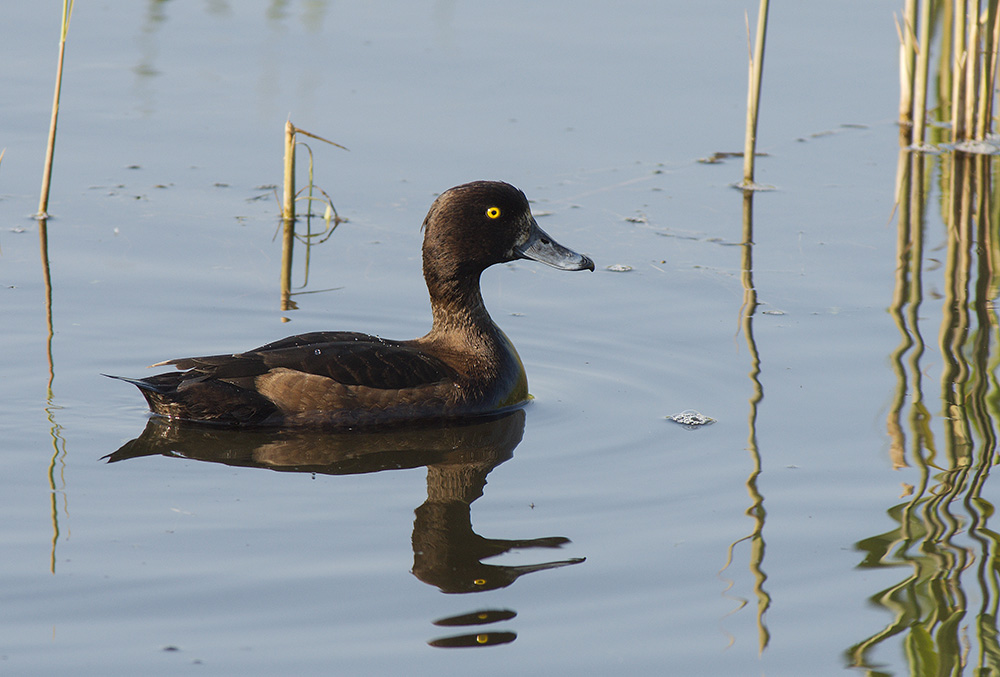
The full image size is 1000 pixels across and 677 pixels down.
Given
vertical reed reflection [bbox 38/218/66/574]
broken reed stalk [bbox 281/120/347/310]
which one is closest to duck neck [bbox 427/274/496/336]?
broken reed stalk [bbox 281/120/347/310]

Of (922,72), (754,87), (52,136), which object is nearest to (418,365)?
(52,136)

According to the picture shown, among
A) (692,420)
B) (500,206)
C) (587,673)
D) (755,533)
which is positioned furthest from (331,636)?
(500,206)

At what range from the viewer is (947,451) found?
618cm

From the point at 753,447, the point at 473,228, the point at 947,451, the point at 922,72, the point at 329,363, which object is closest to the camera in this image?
the point at 947,451

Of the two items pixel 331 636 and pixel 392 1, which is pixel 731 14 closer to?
pixel 392 1

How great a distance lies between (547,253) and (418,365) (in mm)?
1126

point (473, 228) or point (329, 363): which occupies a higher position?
point (473, 228)

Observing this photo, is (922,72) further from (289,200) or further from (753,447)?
(753,447)

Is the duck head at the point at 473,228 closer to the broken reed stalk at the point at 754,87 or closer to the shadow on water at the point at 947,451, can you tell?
the shadow on water at the point at 947,451

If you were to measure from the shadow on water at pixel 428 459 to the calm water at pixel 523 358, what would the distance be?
2 centimetres

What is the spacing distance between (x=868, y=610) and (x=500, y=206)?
10.6 ft

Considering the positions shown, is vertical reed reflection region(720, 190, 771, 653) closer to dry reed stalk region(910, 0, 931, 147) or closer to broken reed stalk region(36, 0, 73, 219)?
dry reed stalk region(910, 0, 931, 147)

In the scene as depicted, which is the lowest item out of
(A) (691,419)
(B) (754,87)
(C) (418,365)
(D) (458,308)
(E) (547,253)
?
(A) (691,419)

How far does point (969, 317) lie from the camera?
312 inches
